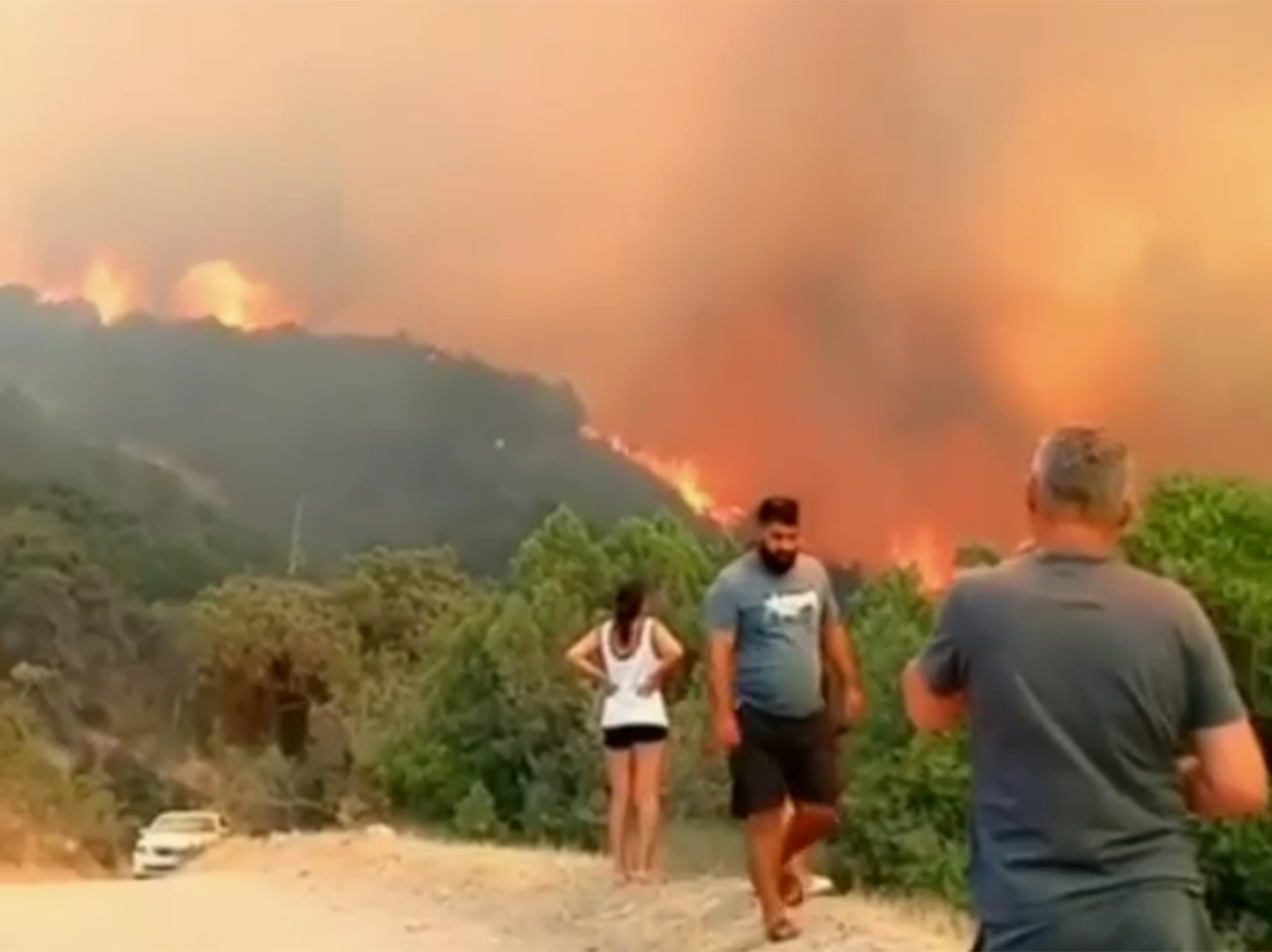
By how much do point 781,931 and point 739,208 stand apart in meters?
11.1

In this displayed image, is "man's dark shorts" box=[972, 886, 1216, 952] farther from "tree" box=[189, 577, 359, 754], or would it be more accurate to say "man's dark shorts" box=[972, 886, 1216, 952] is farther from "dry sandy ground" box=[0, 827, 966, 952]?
"tree" box=[189, 577, 359, 754]

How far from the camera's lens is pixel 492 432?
1944cm

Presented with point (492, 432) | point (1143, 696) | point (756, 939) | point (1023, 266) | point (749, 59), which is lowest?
point (756, 939)

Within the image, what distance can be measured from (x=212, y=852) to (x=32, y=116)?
6376 millimetres

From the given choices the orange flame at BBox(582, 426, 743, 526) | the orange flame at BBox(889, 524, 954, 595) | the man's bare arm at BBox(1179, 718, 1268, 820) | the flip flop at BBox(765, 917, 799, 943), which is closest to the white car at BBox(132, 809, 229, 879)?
the orange flame at BBox(582, 426, 743, 526)

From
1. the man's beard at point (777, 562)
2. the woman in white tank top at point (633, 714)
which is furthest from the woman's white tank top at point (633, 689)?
the man's beard at point (777, 562)

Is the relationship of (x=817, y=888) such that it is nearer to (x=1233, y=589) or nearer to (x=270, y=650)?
(x=1233, y=589)

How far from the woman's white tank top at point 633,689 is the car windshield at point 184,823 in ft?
24.7

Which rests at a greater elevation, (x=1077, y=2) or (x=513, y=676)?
(x=1077, y=2)

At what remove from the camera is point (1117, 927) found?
151 inches

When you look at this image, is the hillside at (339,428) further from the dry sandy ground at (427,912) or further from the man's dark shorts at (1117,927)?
the man's dark shorts at (1117,927)

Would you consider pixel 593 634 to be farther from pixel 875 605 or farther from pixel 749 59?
pixel 749 59

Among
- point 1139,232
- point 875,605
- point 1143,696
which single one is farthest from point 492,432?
point 1143,696

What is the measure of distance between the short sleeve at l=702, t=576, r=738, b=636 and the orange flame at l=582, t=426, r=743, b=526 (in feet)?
34.3
